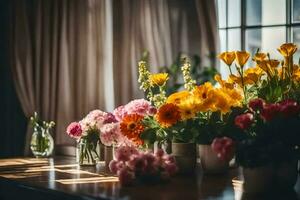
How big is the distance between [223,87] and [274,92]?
0.21 m

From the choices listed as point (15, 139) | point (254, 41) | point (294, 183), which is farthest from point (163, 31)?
point (294, 183)

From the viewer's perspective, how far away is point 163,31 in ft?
12.5

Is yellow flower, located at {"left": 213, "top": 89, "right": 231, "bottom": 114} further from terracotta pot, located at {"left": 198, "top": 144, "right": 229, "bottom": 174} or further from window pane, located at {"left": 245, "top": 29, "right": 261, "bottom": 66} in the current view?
window pane, located at {"left": 245, "top": 29, "right": 261, "bottom": 66}

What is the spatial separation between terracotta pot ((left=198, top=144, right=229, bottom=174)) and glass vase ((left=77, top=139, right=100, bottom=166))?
2.02ft

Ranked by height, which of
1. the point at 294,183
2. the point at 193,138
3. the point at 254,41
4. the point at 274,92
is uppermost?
the point at 254,41

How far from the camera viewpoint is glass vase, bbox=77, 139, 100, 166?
304 cm

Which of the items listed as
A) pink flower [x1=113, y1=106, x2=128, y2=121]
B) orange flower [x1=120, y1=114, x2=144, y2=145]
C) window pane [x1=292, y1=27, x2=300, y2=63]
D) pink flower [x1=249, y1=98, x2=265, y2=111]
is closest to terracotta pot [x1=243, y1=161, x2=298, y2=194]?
pink flower [x1=249, y1=98, x2=265, y2=111]

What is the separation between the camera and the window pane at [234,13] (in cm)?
381

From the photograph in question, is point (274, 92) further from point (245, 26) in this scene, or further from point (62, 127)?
point (62, 127)

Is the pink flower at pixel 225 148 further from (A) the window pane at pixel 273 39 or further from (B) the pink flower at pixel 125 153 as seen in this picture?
(A) the window pane at pixel 273 39

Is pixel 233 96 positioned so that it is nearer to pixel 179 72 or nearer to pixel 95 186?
pixel 95 186

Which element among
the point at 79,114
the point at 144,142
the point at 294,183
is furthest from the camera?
the point at 79,114

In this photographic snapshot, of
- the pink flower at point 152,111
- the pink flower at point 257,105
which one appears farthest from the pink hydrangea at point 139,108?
the pink flower at point 257,105

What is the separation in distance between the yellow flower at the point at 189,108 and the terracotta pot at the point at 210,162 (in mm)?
175
